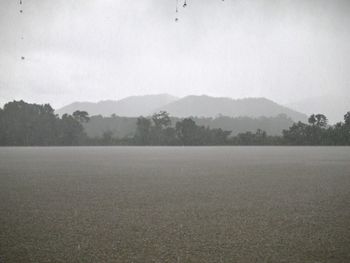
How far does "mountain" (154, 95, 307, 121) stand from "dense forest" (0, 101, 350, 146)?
11197 cm

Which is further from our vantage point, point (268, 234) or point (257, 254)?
point (268, 234)

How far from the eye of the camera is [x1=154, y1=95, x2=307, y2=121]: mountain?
16312 cm

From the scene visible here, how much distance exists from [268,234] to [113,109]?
189 metres

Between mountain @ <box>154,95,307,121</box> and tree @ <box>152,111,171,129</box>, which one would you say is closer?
tree @ <box>152,111,171,129</box>

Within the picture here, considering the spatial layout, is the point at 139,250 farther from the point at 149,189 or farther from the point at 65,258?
the point at 149,189

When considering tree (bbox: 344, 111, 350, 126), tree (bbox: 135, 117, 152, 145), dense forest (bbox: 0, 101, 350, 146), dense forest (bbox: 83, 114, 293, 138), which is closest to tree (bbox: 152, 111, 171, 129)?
dense forest (bbox: 0, 101, 350, 146)

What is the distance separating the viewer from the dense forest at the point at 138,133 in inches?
1793

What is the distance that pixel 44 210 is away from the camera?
5137 mm

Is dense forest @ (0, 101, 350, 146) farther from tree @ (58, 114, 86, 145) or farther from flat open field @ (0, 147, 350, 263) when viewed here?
flat open field @ (0, 147, 350, 263)

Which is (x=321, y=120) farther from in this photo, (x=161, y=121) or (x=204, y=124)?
(x=204, y=124)

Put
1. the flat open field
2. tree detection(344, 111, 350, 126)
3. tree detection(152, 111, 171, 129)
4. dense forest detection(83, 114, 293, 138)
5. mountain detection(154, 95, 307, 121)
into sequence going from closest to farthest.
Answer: the flat open field < tree detection(344, 111, 350, 126) < tree detection(152, 111, 171, 129) < dense forest detection(83, 114, 293, 138) < mountain detection(154, 95, 307, 121)

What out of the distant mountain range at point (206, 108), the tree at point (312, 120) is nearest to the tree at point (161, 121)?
the tree at point (312, 120)

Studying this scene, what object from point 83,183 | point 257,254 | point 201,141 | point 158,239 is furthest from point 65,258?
point 201,141

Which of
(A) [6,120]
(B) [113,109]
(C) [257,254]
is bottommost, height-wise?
(C) [257,254]
